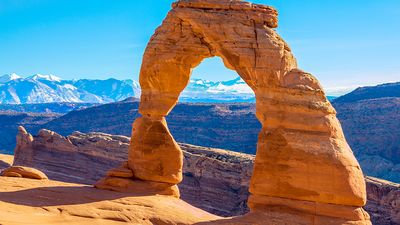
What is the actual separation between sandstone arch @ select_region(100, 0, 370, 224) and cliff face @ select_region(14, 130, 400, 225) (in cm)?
2091

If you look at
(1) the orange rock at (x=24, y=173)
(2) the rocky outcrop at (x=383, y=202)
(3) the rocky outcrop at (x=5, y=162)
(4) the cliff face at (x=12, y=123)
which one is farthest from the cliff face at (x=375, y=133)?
(4) the cliff face at (x=12, y=123)

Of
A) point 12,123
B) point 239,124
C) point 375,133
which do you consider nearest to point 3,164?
point 239,124

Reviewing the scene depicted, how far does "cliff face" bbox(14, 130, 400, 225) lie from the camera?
38469 mm

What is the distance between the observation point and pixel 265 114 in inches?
727

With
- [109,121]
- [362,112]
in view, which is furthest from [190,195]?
[109,121]

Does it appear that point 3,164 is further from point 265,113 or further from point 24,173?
point 265,113

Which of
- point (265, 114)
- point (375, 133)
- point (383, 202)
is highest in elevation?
point (265, 114)

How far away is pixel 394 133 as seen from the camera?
242 ft

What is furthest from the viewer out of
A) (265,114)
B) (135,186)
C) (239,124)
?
(239,124)

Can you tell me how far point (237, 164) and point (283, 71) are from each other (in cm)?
2760

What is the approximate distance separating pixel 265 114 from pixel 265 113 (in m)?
0.03

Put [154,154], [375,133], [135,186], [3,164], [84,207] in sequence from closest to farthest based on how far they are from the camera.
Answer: [84,207], [135,186], [154,154], [3,164], [375,133]

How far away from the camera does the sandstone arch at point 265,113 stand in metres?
17.4

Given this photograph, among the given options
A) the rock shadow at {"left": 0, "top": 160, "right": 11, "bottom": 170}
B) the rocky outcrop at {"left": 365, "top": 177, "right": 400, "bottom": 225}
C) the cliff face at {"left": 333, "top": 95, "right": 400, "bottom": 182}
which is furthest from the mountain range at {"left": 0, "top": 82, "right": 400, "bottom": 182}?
the rock shadow at {"left": 0, "top": 160, "right": 11, "bottom": 170}
